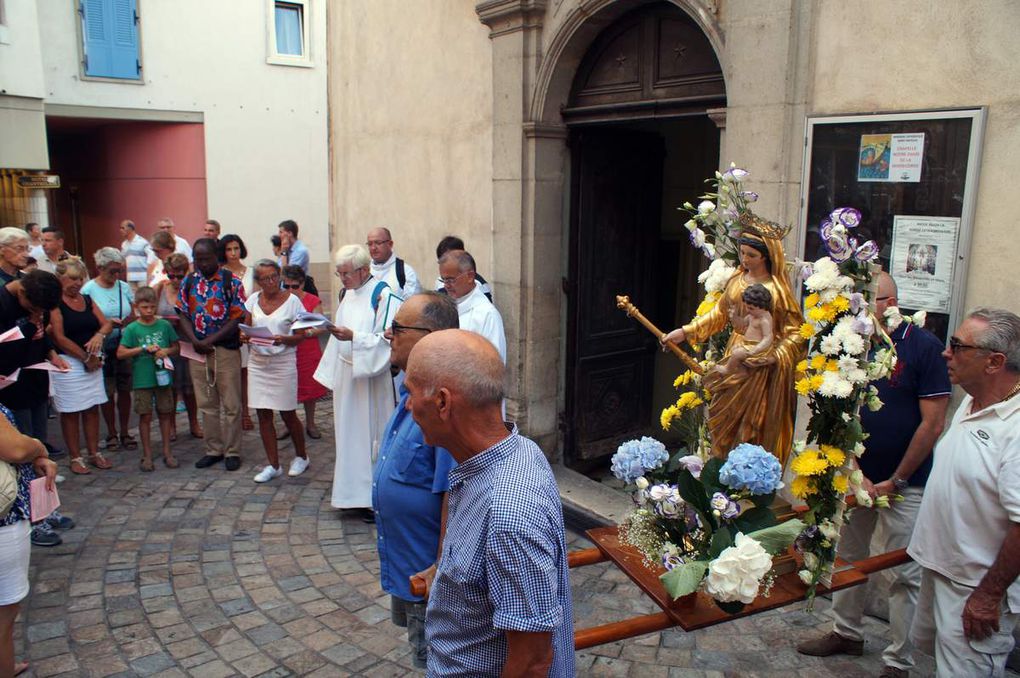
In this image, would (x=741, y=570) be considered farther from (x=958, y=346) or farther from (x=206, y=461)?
(x=206, y=461)

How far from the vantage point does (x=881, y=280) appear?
3.89 meters

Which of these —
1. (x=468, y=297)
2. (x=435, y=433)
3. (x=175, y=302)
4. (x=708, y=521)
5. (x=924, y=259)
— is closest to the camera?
(x=435, y=433)

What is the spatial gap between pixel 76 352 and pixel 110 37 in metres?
10.6

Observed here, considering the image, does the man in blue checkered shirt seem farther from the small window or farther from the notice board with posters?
the small window

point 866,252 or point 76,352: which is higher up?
point 866,252

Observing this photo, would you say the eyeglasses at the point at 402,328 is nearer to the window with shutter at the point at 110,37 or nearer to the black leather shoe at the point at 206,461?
the black leather shoe at the point at 206,461

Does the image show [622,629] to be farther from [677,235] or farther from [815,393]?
[677,235]

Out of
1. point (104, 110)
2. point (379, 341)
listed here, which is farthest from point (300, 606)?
point (104, 110)

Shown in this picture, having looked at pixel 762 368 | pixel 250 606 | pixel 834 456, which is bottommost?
pixel 250 606

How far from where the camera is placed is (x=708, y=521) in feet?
9.93

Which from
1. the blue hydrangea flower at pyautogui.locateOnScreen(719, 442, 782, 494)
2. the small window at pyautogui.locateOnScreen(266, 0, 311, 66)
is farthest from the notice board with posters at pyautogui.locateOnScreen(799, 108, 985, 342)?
the small window at pyautogui.locateOnScreen(266, 0, 311, 66)

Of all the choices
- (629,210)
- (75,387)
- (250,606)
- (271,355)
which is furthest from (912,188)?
(75,387)

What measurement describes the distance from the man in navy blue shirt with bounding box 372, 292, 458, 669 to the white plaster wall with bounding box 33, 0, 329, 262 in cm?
1457

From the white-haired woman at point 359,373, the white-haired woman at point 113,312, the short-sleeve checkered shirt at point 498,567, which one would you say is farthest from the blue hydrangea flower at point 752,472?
the white-haired woman at point 113,312
